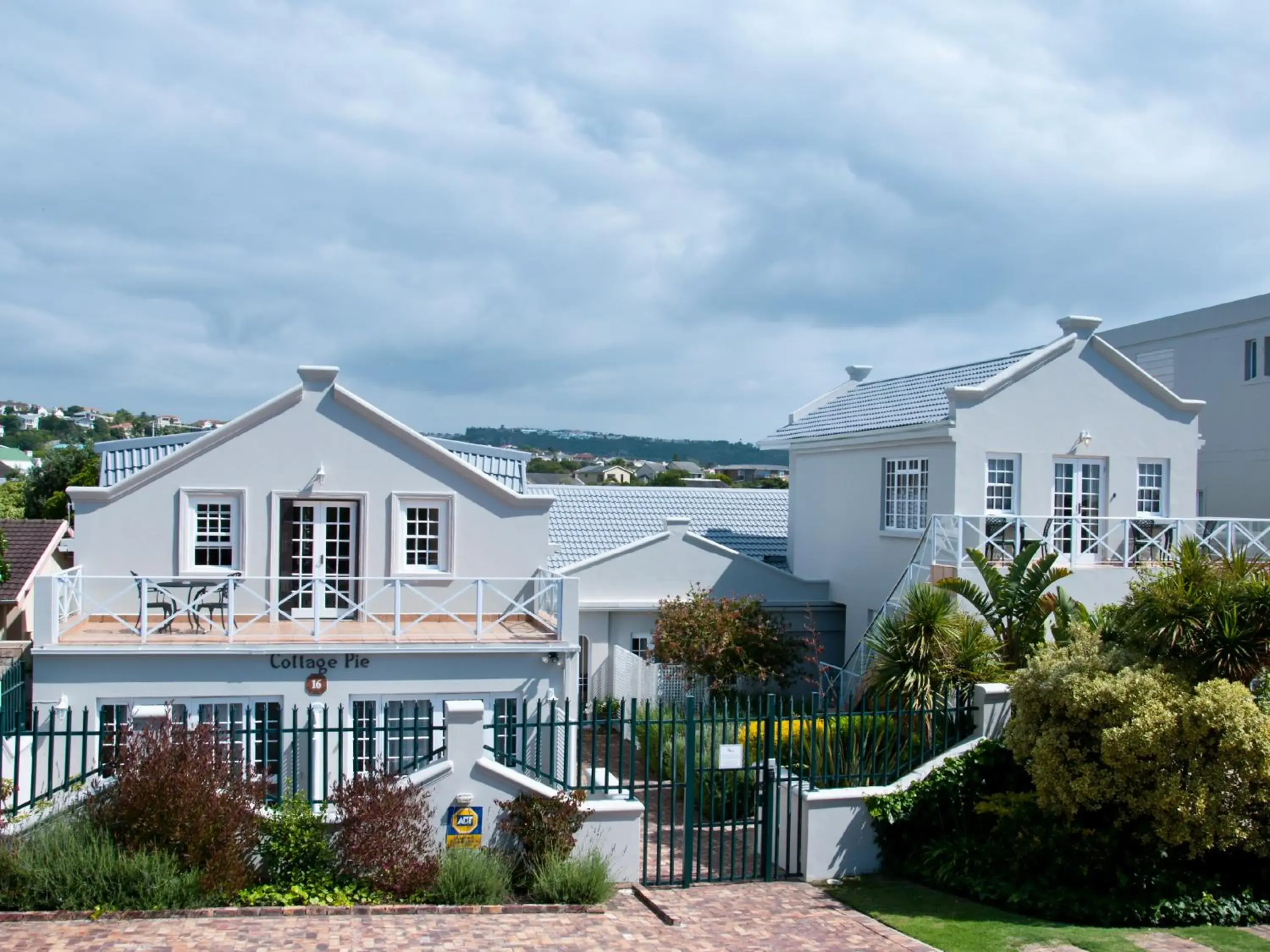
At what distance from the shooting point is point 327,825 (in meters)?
11.3

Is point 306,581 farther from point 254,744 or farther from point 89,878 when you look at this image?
point 89,878

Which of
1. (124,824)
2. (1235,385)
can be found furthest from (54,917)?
(1235,385)

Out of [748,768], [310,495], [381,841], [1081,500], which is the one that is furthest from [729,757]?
[1081,500]

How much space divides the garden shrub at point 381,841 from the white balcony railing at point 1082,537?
11.6 m

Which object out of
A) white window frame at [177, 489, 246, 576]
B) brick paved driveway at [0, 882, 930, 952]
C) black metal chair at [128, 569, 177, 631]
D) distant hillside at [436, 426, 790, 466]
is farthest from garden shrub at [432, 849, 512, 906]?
distant hillside at [436, 426, 790, 466]

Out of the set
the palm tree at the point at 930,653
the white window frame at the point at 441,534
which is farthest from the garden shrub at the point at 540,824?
the white window frame at the point at 441,534

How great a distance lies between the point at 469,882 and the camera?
1119cm

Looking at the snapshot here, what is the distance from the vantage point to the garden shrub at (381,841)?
438 inches

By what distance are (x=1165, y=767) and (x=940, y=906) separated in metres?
2.73

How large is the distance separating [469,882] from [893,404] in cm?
1623

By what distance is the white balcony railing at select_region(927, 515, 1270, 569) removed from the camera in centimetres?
2042

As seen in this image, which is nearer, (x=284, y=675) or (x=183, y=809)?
(x=183, y=809)

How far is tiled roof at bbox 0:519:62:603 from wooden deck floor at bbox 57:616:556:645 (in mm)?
6920

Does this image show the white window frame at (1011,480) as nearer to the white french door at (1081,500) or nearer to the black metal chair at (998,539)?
the black metal chair at (998,539)
